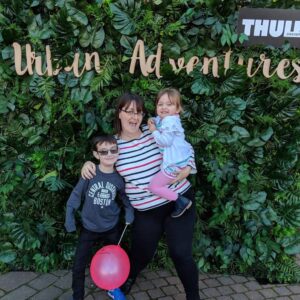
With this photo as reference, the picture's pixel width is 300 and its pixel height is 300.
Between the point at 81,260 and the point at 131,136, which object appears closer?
the point at 131,136

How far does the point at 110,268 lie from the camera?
2.81m

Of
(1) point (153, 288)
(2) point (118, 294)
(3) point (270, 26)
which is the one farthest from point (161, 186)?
(3) point (270, 26)

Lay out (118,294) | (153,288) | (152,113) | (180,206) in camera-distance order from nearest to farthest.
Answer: (180,206), (118,294), (152,113), (153,288)

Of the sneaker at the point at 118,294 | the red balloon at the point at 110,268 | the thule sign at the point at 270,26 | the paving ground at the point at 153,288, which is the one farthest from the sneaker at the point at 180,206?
the thule sign at the point at 270,26

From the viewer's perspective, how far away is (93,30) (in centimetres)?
308

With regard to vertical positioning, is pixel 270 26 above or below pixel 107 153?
above

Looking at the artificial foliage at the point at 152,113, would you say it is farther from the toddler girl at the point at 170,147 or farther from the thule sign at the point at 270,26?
the toddler girl at the point at 170,147

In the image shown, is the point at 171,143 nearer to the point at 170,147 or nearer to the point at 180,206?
the point at 170,147

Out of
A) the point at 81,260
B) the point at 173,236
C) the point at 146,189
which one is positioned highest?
the point at 146,189

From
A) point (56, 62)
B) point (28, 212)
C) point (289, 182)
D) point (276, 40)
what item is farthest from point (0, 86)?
point (289, 182)

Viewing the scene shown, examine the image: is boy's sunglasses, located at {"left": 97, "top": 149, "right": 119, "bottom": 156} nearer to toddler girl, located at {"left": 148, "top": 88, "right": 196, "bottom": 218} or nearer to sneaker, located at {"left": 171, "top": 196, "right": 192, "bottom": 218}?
toddler girl, located at {"left": 148, "top": 88, "right": 196, "bottom": 218}

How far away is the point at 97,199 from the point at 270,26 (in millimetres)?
1933

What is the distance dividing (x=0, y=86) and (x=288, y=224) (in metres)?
2.77

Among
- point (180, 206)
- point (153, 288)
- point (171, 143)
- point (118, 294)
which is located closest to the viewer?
point (171, 143)
